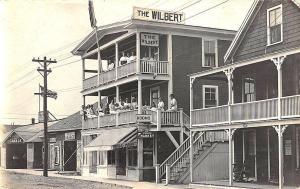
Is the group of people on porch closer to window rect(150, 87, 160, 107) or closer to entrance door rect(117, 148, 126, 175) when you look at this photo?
window rect(150, 87, 160, 107)

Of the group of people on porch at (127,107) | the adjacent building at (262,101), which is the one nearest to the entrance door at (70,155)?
the group of people on porch at (127,107)

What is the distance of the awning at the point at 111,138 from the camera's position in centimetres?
2735

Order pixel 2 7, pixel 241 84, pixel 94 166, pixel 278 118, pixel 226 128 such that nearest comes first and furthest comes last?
pixel 2 7
pixel 278 118
pixel 226 128
pixel 241 84
pixel 94 166

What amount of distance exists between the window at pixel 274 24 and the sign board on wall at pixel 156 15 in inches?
Answer: 298

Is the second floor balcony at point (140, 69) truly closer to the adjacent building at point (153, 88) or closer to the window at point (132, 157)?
the adjacent building at point (153, 88)

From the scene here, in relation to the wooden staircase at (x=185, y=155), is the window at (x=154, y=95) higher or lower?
higher

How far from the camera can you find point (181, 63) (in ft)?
95.0

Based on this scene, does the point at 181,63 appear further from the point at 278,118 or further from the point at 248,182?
the point at 278,118

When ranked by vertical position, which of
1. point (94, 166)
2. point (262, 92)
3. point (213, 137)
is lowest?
point (94, 166)

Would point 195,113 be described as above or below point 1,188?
above

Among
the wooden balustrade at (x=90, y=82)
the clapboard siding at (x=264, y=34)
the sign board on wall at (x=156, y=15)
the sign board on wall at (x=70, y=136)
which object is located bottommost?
the sign board on wall at (x=70, y=136)

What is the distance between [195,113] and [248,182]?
3.85 meters

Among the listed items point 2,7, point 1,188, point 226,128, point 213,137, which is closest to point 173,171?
point 213,137

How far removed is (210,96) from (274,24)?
8.58 metres
